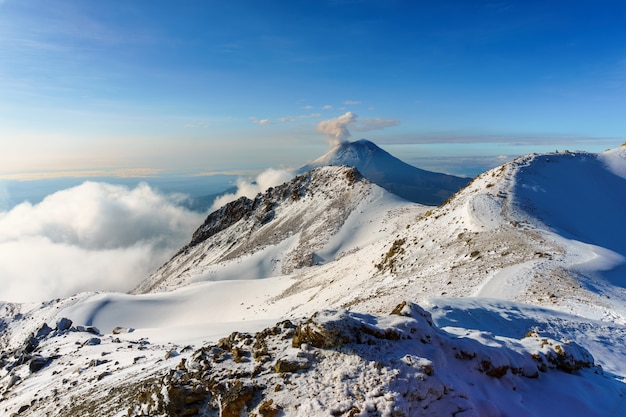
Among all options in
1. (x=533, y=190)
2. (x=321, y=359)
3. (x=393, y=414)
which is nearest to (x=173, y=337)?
(x=321, y=359)

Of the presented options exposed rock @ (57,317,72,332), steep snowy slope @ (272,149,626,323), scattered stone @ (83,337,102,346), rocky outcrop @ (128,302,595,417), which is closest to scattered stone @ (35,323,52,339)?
exposed rock @ (57,317,72,332)

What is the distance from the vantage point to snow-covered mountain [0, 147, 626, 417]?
8211 millimetres

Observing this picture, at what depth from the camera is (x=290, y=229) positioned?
255 feet

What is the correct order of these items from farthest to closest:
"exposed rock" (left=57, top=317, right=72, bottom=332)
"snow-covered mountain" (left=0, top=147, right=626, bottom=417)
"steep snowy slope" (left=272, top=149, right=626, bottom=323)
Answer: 1. "exposed rock" (left=57, top=317, right=72, bottom=332)
2. "steep snowy slope" (left=272, top=149, right=626, bottom=323)
3. "snow-covered mountain" (left=0, top=147, right=626, bottom=417)

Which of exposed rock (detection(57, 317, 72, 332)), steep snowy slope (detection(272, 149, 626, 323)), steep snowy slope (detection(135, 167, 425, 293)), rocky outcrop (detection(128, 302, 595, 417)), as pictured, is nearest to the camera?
rocky outcrop (detection(128, 302, 595, 417))

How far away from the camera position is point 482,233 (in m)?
27.5

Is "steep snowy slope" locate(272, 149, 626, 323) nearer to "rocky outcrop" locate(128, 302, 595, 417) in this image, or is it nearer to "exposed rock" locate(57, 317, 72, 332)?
"rocky outcrop" locate(128, 302, 595, 417)

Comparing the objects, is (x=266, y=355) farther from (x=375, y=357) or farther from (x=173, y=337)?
(x=173, y=337)

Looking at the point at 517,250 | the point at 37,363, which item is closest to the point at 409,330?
the point at 517,250

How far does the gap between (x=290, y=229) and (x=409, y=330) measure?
226 feet

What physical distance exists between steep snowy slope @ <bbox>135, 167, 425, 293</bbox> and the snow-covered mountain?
13.7 metres

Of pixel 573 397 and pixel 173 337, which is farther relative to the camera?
pixel 173 337

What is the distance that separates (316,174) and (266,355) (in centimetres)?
9014

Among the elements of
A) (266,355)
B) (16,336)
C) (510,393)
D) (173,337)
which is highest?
(266,355)
